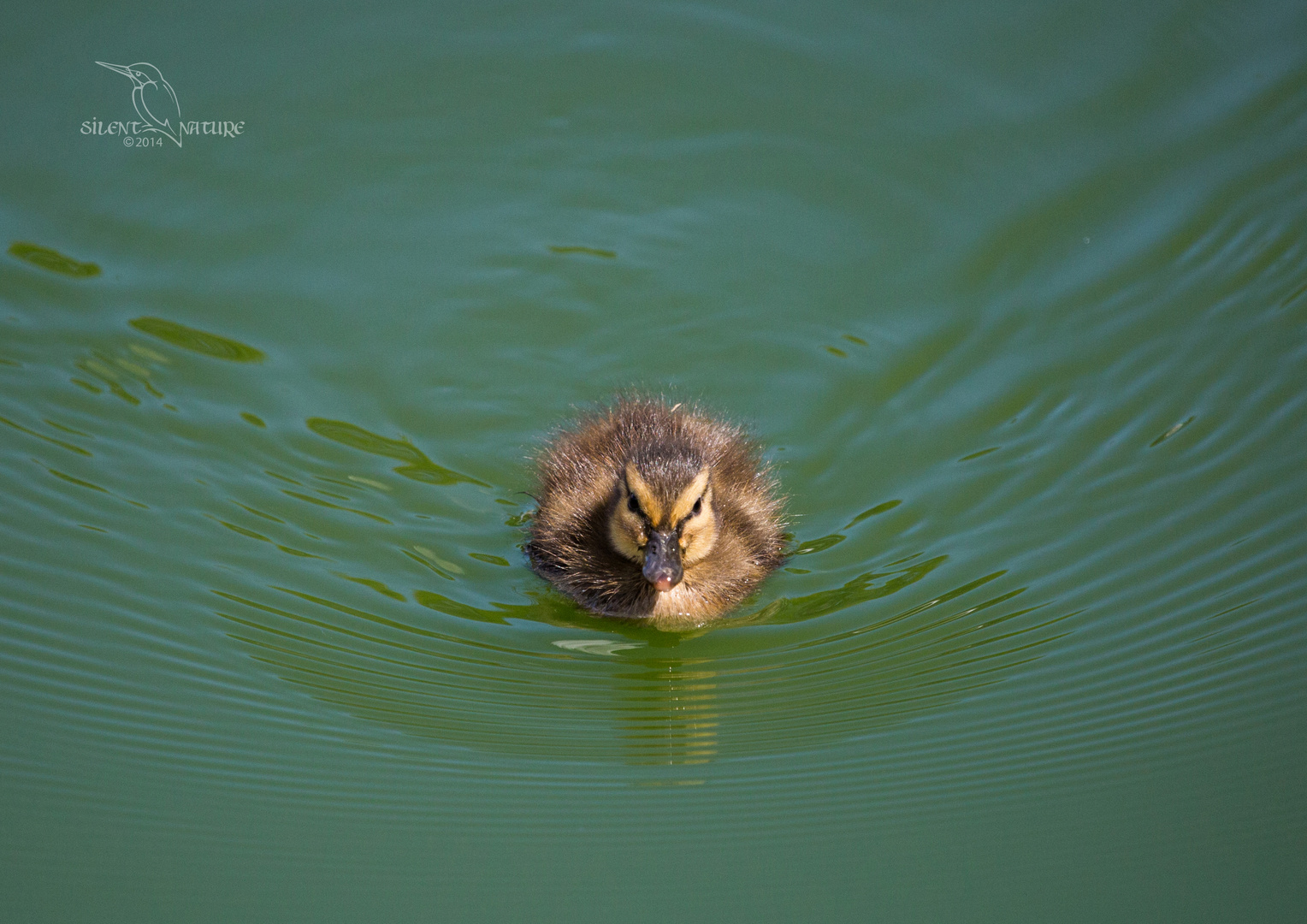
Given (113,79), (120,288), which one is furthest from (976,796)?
(113,79)

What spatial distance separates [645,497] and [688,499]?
0.14 meters

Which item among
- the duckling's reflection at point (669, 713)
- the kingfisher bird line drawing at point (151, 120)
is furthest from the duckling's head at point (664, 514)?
the kingfisher bird line drawing at point (151, 120)

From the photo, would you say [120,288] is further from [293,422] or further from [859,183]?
[859,183]

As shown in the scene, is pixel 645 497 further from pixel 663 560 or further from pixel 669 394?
pixel 669 394

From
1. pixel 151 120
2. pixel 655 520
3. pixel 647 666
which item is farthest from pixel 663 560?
pixel 151 120

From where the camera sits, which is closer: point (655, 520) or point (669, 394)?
point (655, 520)

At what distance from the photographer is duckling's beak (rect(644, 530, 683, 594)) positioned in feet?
13.9

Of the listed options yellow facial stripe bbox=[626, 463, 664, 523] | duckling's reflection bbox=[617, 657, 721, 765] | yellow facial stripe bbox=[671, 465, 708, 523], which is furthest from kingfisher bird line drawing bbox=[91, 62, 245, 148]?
duckling's reflection bbox=[617, 657, 721, 765]

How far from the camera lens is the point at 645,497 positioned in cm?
443

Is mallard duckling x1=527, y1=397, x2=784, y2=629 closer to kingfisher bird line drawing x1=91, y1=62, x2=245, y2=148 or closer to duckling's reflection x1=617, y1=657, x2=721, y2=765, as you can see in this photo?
duckling's reflection x1=617, y1=657, x2=721, y2=765

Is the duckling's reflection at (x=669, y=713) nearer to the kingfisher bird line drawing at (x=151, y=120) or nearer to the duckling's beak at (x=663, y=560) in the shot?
the duckling's beak at (x=663, y=560)

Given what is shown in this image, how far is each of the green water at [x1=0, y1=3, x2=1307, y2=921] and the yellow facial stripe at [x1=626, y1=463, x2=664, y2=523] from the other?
43cm

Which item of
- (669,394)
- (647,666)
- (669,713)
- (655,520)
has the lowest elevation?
(669,713)

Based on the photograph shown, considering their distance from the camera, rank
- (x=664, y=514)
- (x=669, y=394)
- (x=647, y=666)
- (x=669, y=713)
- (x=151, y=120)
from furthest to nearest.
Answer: (x=151, y=120)
(x=669, y=394)
(x=664, y=514)
(x=647, y=666)
(x=669, y=713)
